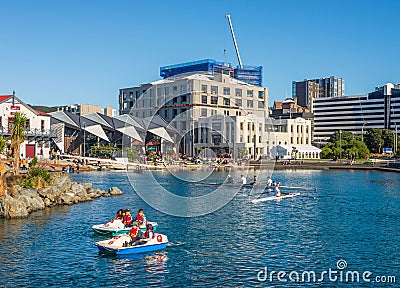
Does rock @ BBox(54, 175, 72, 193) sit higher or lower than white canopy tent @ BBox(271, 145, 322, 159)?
lower

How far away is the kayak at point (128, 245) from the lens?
28969 mm

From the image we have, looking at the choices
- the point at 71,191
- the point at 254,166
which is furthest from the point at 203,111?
the point at 71,191

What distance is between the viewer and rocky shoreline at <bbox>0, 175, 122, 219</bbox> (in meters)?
41.0

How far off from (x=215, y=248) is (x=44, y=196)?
24.7 metres

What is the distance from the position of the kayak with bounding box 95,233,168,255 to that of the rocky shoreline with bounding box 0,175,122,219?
1488 centimetres

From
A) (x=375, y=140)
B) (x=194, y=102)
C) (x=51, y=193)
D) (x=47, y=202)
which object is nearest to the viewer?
(x=47, y=202)

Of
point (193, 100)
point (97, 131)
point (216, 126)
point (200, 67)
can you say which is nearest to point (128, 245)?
point (193, 100)

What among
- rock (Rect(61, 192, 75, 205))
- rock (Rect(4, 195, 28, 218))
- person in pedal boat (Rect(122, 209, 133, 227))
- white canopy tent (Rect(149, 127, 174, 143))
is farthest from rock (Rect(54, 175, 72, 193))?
white canopy tent (Rect(149, 127, 174, 143))

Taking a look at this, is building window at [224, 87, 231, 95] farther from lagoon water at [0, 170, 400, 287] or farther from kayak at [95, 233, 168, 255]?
kayak at [95, 233, 168, 255]

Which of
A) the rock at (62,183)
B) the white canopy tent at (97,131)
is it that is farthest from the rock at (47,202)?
the white canopy tent at (97,131)

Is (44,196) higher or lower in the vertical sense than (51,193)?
lower

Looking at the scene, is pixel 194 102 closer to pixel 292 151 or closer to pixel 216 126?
pixel 216 126

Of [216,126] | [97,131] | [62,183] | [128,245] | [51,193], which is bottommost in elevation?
[128,245]

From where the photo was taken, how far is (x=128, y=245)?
29.4 m
